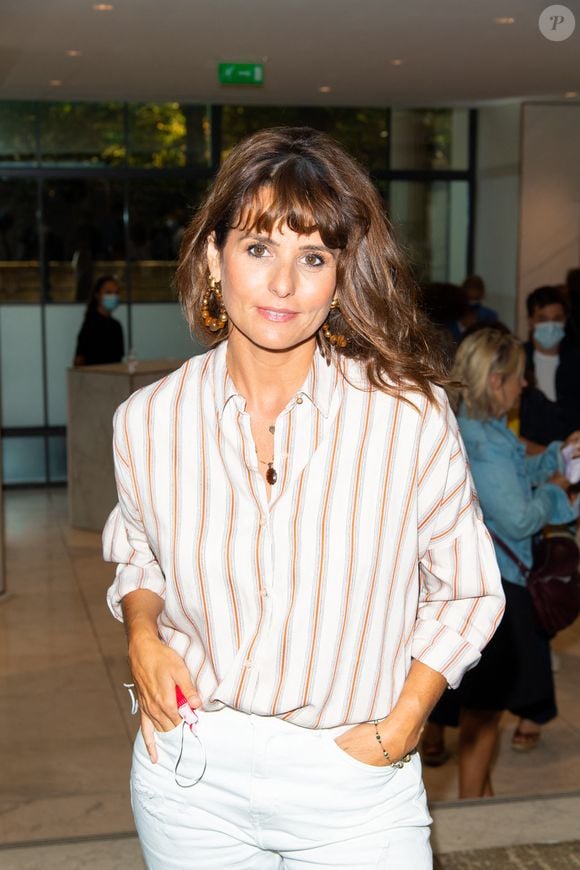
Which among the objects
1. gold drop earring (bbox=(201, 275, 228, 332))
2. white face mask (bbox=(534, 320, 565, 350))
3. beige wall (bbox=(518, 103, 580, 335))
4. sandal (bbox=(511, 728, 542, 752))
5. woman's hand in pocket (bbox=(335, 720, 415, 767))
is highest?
beige wall (bbox=(518, 103, 580, 335))

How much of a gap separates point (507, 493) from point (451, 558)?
A: 233cm

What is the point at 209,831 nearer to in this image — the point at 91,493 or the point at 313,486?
the point at 313,486

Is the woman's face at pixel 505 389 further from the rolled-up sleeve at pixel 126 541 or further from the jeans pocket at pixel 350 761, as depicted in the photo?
the jeans pocket at pixel 350 761

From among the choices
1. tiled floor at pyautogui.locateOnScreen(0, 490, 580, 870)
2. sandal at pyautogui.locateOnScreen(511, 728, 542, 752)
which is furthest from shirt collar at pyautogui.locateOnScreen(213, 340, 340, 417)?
sandal at pyautogui.locateOnScreen(511, 728, 542, 752)

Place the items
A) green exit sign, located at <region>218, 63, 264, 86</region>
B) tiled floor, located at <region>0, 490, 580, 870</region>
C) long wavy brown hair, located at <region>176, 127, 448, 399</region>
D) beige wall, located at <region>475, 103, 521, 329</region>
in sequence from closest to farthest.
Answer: long wavy brown hair, located at <region>176, 127, 448, 399</region> → tiled floor, located at <region>0, 490, 580, 870</region> → green exit sign, located at <region>218, 63, 264, 86</region> → beige wall, located at <region>475, 103, 521, 329</region>

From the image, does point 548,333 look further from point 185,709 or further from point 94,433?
point 185,709

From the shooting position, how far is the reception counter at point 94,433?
9.02m

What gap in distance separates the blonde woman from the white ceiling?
1505mm

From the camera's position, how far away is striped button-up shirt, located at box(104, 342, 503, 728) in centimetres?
170

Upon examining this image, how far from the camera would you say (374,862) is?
5.62 feet

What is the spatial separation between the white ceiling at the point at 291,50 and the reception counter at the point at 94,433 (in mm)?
2283

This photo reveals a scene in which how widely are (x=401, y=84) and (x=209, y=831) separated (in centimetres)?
873

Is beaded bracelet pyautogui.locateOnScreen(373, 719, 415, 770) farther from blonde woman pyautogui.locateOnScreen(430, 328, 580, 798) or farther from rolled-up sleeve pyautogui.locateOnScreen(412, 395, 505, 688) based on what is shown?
blonde woman pyautogui.locateOnScreen(430, 328, 580, 798)

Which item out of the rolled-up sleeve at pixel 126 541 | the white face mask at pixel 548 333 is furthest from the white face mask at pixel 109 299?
the rolled-up sleeve at pixel 126 541
